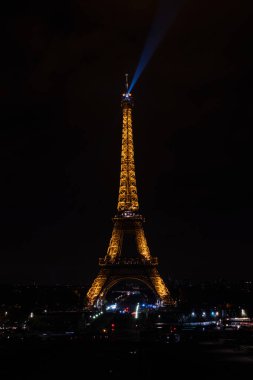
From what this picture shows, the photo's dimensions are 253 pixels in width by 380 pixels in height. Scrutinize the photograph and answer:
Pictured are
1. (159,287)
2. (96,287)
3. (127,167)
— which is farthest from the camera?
(127,167)

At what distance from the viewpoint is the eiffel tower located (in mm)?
75688

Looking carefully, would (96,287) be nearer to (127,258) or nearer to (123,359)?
(127,258)

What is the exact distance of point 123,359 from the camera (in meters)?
32.5

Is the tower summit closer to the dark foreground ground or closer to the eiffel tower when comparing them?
the eiffel tower

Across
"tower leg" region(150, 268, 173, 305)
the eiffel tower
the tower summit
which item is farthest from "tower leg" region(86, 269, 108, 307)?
the tower summit

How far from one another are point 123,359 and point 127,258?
45.3m

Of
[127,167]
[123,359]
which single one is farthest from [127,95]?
[123,359]

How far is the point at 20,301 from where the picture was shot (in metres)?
101

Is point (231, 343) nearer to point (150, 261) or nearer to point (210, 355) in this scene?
point (210, 355)

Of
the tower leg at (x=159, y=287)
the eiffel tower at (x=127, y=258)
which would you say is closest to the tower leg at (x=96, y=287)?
the eiffel tower at (x=127, y=258)

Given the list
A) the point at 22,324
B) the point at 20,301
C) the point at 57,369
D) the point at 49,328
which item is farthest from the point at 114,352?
the point at 20,301

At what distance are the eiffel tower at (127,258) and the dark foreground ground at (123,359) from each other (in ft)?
96.4

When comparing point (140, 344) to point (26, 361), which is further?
point (140, 344)

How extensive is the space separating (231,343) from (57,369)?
1956 centimetres
